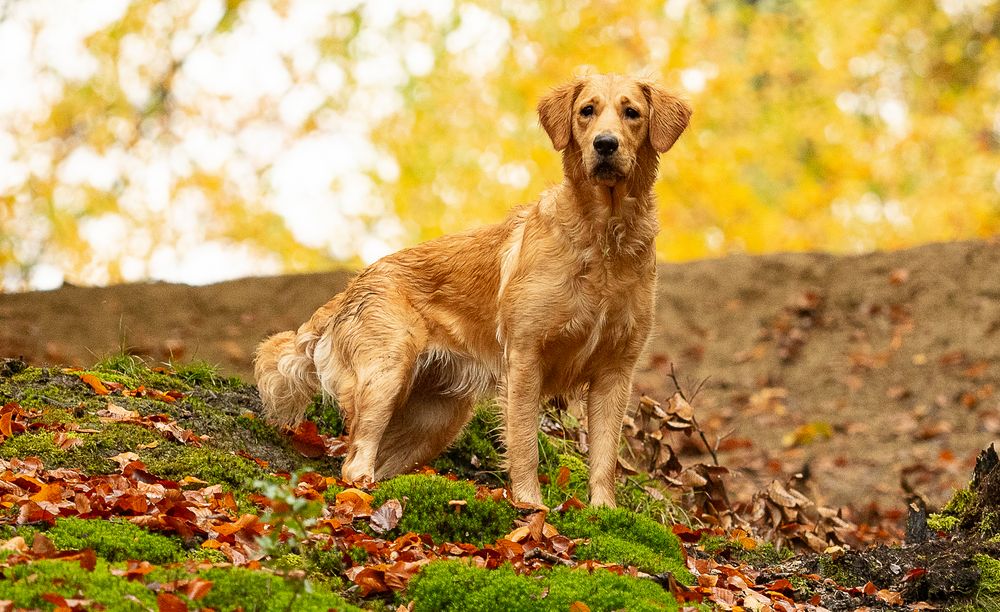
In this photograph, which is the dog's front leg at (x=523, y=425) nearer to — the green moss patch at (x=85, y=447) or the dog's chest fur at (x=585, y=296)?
the dog's chest fur at (x=585, y=296)

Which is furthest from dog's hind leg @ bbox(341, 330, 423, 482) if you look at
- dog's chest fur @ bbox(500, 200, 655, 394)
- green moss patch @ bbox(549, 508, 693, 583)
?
green moss patch @ bbox(549, 508, 693, 583)

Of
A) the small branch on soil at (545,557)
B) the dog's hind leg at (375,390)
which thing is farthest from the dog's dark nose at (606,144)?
the small branch on soil at (545,557)

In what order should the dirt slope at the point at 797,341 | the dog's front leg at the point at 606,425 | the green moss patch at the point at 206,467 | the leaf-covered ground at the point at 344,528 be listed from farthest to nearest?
the dirt slope at the point at 797,341 < the dog's front leg at the point at 606,425 < the green moss patch at the point at 206,467 < the leaf-covered ground at the point at 344,528

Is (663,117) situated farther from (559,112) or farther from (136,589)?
(136,589)

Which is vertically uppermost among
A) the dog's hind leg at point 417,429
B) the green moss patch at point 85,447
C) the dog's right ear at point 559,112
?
the dog's right ear at point 559,112

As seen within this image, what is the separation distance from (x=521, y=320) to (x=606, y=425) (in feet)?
2.69

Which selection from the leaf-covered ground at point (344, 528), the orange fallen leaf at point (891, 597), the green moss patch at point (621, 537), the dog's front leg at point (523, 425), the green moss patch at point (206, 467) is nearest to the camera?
the leaf-covered ground at point (344, 528)

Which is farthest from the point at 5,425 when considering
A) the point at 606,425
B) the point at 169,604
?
the point at 606,425

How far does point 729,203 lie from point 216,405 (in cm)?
1425

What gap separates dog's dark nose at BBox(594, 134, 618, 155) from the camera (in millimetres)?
5691

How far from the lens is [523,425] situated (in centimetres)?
612

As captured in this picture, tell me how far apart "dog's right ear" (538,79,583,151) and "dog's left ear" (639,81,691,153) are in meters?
0.39

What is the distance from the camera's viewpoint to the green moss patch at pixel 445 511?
530 cm

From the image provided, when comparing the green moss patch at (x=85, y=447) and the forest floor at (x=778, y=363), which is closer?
the green moss patch at (x=85, y=447)
